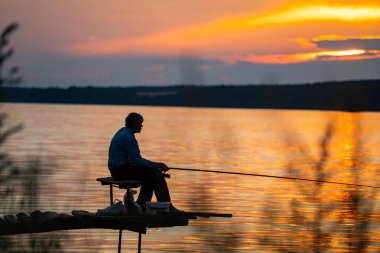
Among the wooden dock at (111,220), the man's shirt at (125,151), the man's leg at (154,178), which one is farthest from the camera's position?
the man's leg at (154,178)

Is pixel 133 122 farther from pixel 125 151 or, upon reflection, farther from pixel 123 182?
pixel 123 182

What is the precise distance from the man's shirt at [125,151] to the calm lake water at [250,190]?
49 cm

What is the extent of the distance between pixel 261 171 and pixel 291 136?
108ft

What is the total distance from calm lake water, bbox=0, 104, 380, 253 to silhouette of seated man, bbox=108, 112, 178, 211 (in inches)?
18.0

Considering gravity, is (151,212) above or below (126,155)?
below

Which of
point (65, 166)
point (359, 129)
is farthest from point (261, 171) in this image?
point (359, 129)

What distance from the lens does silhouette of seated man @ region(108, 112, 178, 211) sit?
10461 millimetres

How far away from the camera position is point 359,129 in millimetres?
4055

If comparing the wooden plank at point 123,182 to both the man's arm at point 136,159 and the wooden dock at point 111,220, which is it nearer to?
the man's arm at point 136,159

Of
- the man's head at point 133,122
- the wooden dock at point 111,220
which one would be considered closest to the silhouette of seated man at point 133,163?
the man's head at point 133,122

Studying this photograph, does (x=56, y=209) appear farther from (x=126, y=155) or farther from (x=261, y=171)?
(x=261, y=171)

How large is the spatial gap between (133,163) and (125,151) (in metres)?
0.18

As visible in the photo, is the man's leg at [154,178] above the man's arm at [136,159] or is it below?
below

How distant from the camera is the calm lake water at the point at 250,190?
405 cm
